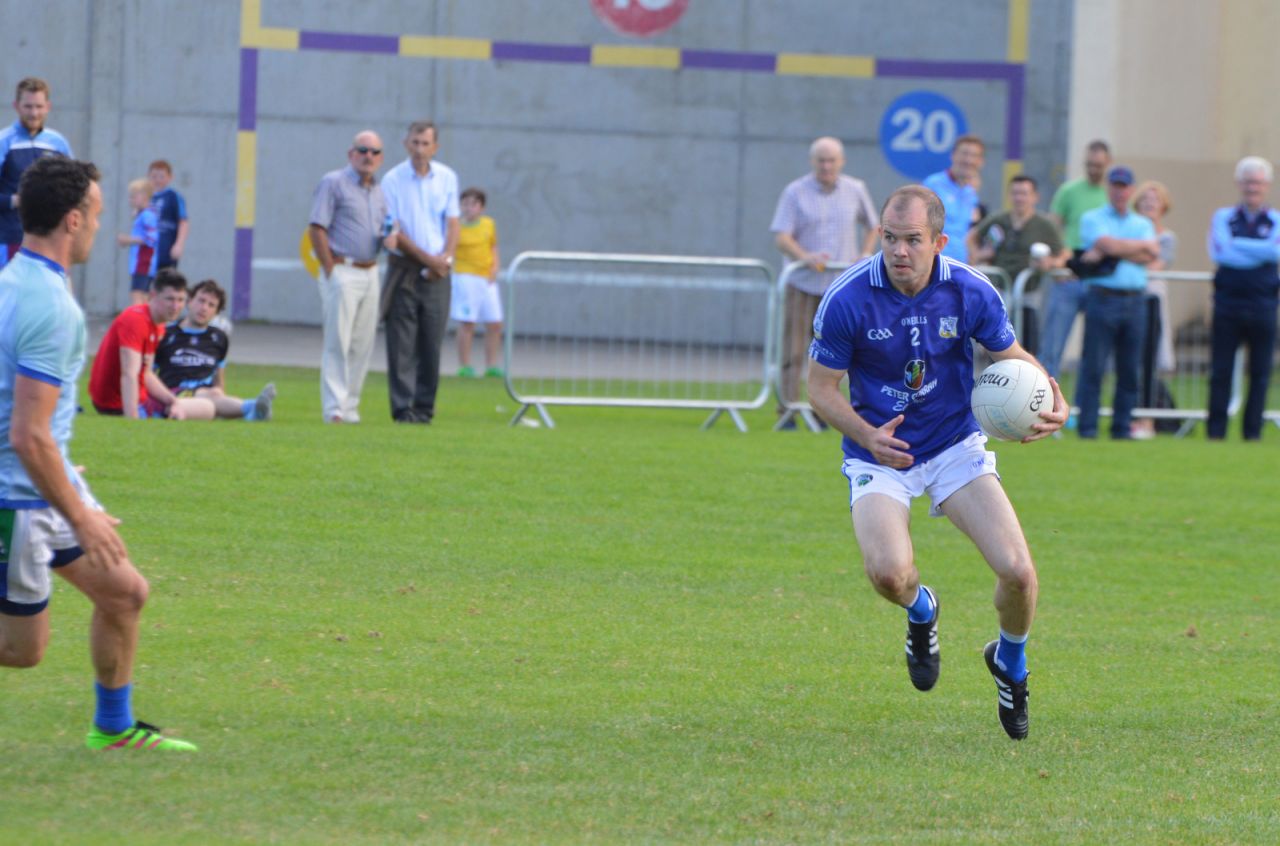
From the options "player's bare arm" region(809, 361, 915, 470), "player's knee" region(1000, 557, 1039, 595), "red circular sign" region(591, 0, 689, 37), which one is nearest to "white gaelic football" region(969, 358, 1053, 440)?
"player's bare arm" region(809, 361, 915, 470)

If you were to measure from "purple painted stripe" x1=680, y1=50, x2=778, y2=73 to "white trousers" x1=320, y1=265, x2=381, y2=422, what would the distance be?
1196cm

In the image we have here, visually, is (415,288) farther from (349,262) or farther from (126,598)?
(126,598)

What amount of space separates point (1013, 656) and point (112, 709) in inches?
127

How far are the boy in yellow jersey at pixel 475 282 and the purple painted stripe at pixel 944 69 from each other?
7.34 metres

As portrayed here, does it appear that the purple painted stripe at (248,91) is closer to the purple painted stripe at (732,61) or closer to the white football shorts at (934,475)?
the purple painted stripe at (732,61)

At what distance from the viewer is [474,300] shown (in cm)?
2041

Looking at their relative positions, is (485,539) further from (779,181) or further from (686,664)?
(779,181)

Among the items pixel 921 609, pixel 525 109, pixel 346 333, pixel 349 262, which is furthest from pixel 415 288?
pixel 525 109

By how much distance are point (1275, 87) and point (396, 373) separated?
1661 cm

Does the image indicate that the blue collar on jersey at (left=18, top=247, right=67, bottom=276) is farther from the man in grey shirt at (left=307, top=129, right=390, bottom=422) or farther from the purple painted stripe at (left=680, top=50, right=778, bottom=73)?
the purple painted stripe at (left=680, top=50, right=778, bottom=73)

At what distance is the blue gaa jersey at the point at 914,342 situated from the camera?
6941mm

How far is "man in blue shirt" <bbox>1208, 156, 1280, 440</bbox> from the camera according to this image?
51.8ft

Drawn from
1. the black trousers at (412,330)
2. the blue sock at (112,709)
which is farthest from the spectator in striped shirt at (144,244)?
the blue sock at (112,709)

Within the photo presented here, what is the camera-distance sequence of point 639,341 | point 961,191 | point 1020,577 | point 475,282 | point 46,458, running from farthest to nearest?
point 475,282 < point 961,191 < point 639,341 < point 1020,577 < point 46,458
